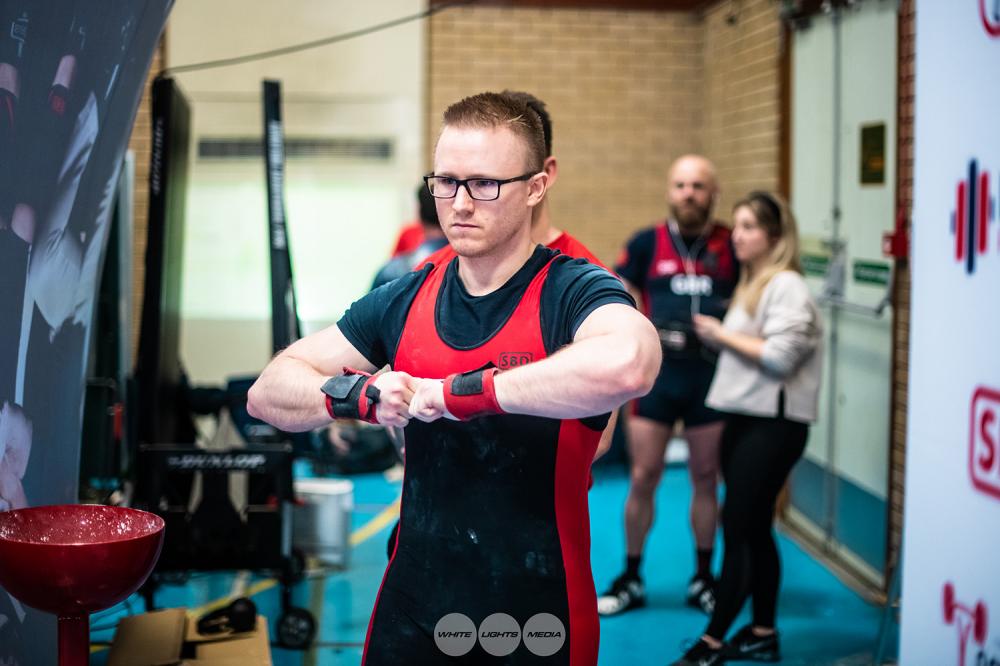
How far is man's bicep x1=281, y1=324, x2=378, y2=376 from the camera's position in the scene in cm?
214

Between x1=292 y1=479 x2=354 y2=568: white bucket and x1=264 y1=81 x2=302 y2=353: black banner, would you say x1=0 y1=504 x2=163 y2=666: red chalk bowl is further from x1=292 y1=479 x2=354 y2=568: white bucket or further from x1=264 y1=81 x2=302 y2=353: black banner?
x1=292 y1=479 x2=354 y2=568: white bucket

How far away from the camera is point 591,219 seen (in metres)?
8.24

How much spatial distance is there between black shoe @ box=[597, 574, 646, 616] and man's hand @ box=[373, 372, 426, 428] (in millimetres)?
2873

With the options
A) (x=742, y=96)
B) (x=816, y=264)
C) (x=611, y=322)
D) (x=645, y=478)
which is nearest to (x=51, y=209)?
(x=611, y=322)

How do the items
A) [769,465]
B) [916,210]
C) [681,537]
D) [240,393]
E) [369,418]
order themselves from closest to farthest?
[369,418], [916,210], [769,465], [240,393], [681,537]

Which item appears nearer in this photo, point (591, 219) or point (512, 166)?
point (512, 166)

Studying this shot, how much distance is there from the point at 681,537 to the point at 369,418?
426 cm

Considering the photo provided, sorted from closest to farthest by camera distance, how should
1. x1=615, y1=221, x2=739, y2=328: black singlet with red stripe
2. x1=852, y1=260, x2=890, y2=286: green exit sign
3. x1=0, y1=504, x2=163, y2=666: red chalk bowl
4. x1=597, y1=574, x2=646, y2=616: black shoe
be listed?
x1=0, y1=504, x2=163, y2=666: red chalk bowl → x1=597, y1=574, x2=646, y2=616: black shoe → x1=615, y1=221, x2=739, y2=328: black singlet with red stripe → x1=852, y1=260, x2=890, y2=286: green exit sign

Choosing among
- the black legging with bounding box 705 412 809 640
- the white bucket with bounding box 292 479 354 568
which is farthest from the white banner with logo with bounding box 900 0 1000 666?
the white bucket with bounding box 292 479 354 568

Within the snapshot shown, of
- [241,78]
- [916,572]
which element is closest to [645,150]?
[241,78]

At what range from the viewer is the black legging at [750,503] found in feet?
13.0

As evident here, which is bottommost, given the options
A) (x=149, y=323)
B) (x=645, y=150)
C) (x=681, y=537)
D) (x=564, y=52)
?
(x=681, y=537)

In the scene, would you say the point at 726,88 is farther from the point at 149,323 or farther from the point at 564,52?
the point at 149,323

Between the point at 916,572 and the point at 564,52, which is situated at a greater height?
the point at 564,52
